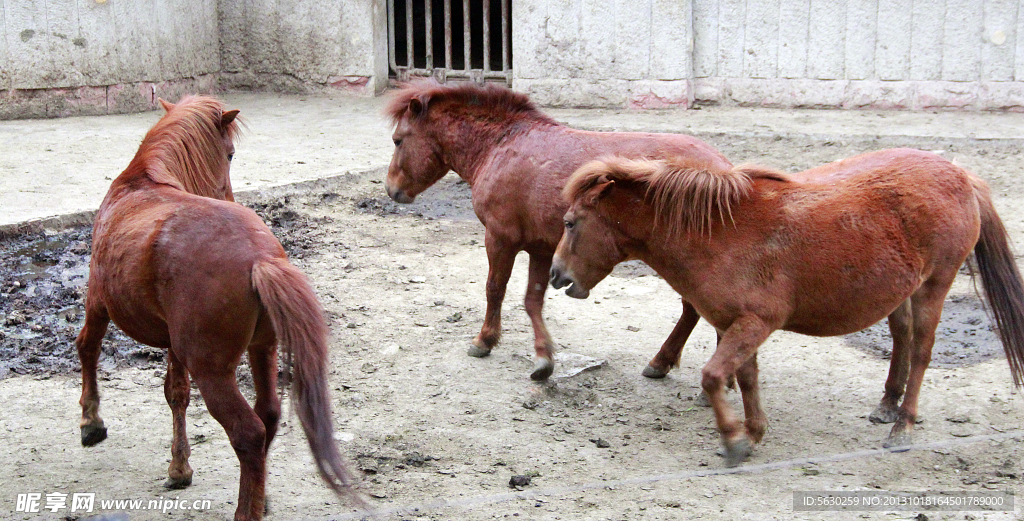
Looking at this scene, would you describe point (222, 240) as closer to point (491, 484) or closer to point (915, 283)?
point (491, 484)

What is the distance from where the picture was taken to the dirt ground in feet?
11.3

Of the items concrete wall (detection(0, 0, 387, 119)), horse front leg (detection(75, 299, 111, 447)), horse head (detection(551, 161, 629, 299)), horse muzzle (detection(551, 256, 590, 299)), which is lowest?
horse front leg (detection(75, 299, 111, 447))

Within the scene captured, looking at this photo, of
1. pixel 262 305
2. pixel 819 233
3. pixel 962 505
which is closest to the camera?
pixel 262 305

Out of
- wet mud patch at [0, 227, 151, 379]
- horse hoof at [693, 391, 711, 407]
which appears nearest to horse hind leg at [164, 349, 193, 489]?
wet mud patch at [0, 227, 151, 379]

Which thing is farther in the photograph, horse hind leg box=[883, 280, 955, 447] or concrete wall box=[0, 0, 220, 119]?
concrete wall box=[0, 0, 220, 119]

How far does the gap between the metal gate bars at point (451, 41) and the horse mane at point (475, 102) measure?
4.49 meters

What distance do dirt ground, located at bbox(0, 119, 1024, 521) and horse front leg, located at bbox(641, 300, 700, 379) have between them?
67mm

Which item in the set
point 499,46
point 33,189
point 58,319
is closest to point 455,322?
point 58,319

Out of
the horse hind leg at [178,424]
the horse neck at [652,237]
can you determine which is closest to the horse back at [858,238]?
the horse neck at [652,237]

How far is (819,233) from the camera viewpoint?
138 inches

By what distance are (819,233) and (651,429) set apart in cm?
123

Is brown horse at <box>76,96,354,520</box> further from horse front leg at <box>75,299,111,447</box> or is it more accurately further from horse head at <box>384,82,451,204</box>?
horse head at <box>384,82,451,204</box>

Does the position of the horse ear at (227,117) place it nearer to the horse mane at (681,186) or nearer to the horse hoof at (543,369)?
the horse mane at (681,186)

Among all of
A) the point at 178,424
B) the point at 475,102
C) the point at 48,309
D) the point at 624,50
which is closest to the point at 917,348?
the point at 475,102
